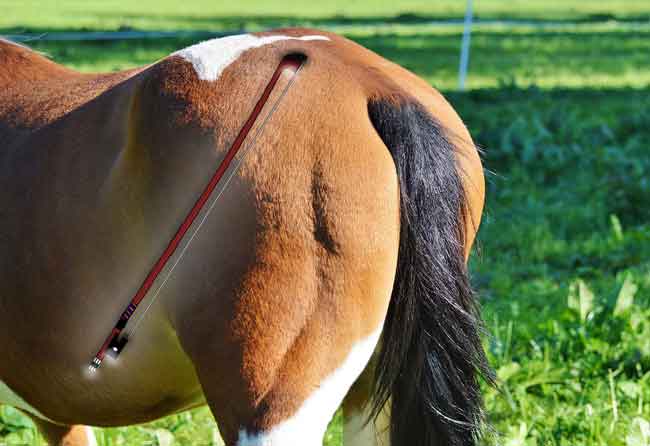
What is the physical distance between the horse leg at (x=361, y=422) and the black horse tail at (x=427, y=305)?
7 centimetres

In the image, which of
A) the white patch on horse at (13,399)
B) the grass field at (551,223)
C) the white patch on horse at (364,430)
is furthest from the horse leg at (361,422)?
Result: the white patch on horse at (13,399)

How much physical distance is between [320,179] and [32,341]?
0.80 meters

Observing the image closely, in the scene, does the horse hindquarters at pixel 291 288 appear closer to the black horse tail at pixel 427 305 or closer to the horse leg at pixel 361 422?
the black horse tail at pixel 427 305

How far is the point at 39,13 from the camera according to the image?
17109 mm

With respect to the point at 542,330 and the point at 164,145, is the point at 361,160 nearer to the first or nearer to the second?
the point at 164,145

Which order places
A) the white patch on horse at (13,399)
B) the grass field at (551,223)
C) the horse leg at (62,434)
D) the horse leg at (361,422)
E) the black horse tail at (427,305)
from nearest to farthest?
the black horse tail at (427,305), the horse leg at (361,422), the white patch on horse at (13,399), the horse leg at (62,434), the grass field at (551,223)

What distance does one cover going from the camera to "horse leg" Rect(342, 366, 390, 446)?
227 centimetres

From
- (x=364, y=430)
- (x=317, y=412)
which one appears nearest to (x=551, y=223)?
(x=364, y=430)

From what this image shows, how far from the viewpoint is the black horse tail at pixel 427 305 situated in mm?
2033

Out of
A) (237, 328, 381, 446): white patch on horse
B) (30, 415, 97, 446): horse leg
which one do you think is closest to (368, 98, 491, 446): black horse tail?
(237, 328, 381, 446): white patch on horse

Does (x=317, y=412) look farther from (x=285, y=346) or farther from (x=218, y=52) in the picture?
(x=218, y=52)

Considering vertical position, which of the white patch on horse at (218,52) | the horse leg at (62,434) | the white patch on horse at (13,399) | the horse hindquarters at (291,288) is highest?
the white patch on horse at (218,52)

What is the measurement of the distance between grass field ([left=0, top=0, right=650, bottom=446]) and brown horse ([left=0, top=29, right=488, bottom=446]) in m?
0.37

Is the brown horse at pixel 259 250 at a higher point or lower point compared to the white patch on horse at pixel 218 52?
lower
